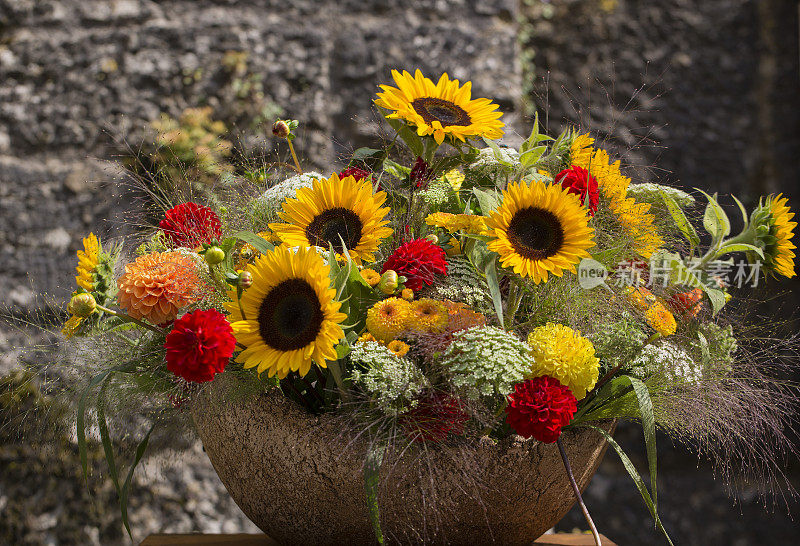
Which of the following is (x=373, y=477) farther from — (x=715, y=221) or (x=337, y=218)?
(x=715, y=221)

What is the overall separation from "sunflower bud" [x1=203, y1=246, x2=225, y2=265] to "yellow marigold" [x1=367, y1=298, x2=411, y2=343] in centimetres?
15

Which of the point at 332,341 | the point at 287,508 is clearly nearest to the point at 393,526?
the point at 287,508

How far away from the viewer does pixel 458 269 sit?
2.27ft

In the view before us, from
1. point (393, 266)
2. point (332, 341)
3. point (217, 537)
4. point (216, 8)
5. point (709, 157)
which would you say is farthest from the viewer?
point (709, 157)

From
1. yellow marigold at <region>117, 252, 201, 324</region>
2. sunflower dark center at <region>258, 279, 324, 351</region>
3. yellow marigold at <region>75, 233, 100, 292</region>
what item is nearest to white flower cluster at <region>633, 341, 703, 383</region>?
sunflower dark center at <region>258, 279, 324, 351</region>

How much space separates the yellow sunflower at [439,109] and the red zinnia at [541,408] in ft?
0.88

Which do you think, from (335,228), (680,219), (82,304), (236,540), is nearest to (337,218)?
(335,228)

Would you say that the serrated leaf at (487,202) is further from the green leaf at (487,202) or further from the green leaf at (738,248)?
the green leaf at (738,248)

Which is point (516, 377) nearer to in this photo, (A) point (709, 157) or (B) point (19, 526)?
(B) point (19, 526)

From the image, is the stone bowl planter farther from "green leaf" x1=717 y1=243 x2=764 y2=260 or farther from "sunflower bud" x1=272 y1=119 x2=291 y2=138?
"sunflower bud" x1=272 y1=119 x2=291 y2=138

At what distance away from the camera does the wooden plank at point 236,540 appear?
0.87m

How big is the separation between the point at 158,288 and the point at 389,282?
22 cm

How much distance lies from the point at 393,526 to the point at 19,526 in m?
0.98

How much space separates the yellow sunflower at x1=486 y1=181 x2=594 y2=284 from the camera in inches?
23.4
